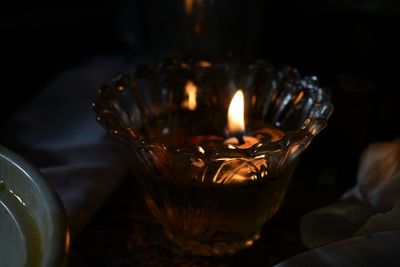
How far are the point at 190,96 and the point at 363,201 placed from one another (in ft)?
0.52

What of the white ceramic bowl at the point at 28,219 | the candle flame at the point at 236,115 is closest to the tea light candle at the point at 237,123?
the candle flame at the point at 236,115

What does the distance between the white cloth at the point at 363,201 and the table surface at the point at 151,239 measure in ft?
0.05

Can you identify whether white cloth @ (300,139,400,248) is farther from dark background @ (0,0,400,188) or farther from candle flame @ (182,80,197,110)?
candle flame @ (182,80,197,110)

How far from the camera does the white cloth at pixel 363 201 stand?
0.34 m

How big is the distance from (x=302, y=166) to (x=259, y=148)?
5.3 inches

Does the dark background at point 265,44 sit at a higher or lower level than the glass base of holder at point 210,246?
higher

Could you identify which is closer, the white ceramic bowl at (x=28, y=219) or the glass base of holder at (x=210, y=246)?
the white ceramic bowl at (x=28, y=219)

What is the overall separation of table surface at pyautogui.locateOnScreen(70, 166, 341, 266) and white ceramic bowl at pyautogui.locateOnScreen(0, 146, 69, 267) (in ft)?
0.19

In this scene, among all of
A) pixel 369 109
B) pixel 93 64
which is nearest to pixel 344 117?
pixel 369 109

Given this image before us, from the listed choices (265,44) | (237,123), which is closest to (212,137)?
(237,123)

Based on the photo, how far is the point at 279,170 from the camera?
313mm

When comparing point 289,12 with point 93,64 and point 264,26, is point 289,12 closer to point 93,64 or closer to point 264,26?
point 264,26

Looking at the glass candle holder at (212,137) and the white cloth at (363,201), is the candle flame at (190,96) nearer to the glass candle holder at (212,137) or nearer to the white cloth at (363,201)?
the glass candle holder at (212,137)

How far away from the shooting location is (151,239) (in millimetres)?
349
